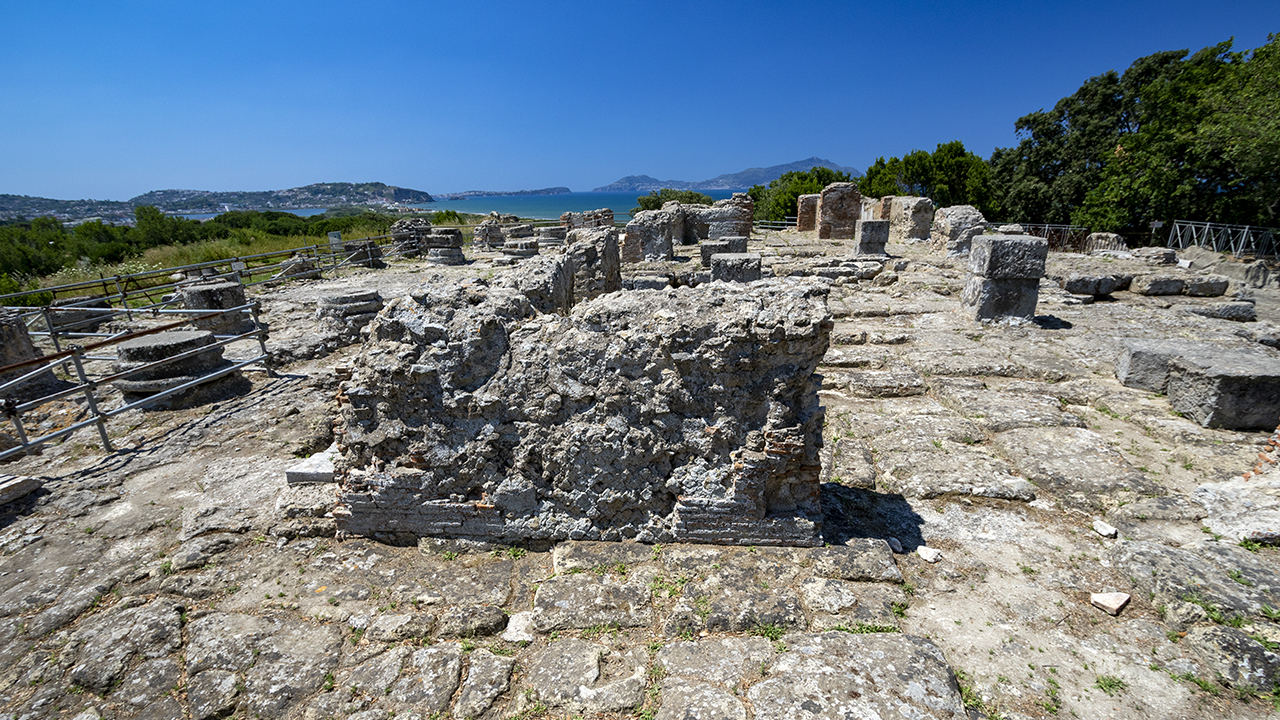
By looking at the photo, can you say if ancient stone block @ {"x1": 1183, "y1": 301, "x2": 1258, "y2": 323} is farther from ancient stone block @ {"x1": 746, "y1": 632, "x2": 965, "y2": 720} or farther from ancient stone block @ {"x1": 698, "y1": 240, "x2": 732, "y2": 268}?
ancient stone block @ {"x1": 746, "y1": 632, "x2": 965, "y2": 720}

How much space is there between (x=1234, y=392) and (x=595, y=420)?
7.01 metres

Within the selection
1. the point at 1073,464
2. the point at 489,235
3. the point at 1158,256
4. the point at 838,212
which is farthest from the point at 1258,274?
the point at 489,235

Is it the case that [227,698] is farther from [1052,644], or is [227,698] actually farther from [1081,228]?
[1081,228]

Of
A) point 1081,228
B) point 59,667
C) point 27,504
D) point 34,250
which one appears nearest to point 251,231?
point 34,250

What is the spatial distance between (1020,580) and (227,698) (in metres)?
5.18

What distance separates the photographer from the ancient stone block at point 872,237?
16.0 meters

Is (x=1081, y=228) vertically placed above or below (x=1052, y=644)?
above

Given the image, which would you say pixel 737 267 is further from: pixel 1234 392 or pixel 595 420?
pixel 595 420

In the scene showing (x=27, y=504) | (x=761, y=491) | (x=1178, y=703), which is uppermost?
(x=761, y=491)

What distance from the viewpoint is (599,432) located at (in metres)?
4.01

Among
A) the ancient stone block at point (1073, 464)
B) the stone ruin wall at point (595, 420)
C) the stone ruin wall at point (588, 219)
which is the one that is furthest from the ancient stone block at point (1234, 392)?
the stone ruin wall at point (588, 219)

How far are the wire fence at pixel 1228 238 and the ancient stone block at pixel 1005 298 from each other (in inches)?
511

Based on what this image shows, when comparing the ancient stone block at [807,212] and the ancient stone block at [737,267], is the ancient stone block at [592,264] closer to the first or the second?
the ancient stone block at [737,267]

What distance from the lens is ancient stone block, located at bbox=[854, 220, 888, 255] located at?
52.6ft
